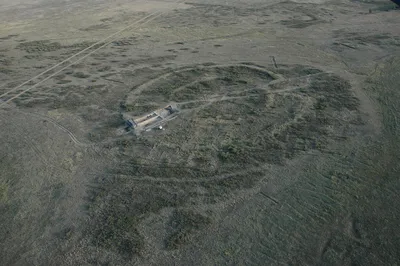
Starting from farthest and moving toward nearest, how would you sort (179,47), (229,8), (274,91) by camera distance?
(229,8), (179,47), (274,91)

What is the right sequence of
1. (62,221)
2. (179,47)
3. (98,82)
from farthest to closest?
1. (179,47)
2. (98,82)
3. (62,221)

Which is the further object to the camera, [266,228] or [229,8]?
[229,8]

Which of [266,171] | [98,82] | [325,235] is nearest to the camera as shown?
[325,235]

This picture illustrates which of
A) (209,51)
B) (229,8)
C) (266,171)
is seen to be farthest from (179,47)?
(266,171)

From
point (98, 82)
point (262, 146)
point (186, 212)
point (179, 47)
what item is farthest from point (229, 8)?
point (186, 212)

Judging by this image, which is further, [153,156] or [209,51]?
[209,51]

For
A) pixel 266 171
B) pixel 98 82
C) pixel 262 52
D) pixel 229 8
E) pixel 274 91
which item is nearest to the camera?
pixel 266 171

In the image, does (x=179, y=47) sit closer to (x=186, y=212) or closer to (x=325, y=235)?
(x=186, y=212)

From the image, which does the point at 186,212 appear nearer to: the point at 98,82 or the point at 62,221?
the point at 62,221
